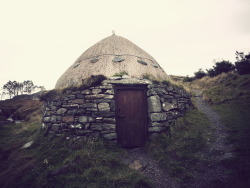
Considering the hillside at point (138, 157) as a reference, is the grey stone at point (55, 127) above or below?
above

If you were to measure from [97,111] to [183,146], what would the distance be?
274 cm

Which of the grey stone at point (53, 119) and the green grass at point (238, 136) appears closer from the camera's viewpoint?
the green grass at point (238, 136)

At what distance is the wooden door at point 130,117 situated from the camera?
200 inches

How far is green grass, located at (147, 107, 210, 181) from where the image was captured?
3.57 metres

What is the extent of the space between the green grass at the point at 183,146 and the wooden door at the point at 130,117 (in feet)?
1.78

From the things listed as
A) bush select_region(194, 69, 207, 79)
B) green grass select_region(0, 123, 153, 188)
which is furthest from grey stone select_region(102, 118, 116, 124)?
bush select_region(194, 69, 207, 79)

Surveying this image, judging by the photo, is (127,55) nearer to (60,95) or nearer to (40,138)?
(60,95)

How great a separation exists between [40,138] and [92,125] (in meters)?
1.93

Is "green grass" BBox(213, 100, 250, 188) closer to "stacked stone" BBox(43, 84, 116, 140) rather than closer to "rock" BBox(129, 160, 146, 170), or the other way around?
"rock" BBox(129, 160, 146, 170)

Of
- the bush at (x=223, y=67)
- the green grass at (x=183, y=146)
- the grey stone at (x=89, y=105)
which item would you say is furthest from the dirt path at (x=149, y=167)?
the bush at (x=223, y=67)

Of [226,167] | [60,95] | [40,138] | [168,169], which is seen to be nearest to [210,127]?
[226,167]

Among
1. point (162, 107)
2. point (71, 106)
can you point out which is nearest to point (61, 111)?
point (71, 106)

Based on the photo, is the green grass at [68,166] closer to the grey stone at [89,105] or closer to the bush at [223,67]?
the grey stone at [89,105]

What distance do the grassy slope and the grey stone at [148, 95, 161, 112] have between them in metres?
2.21
